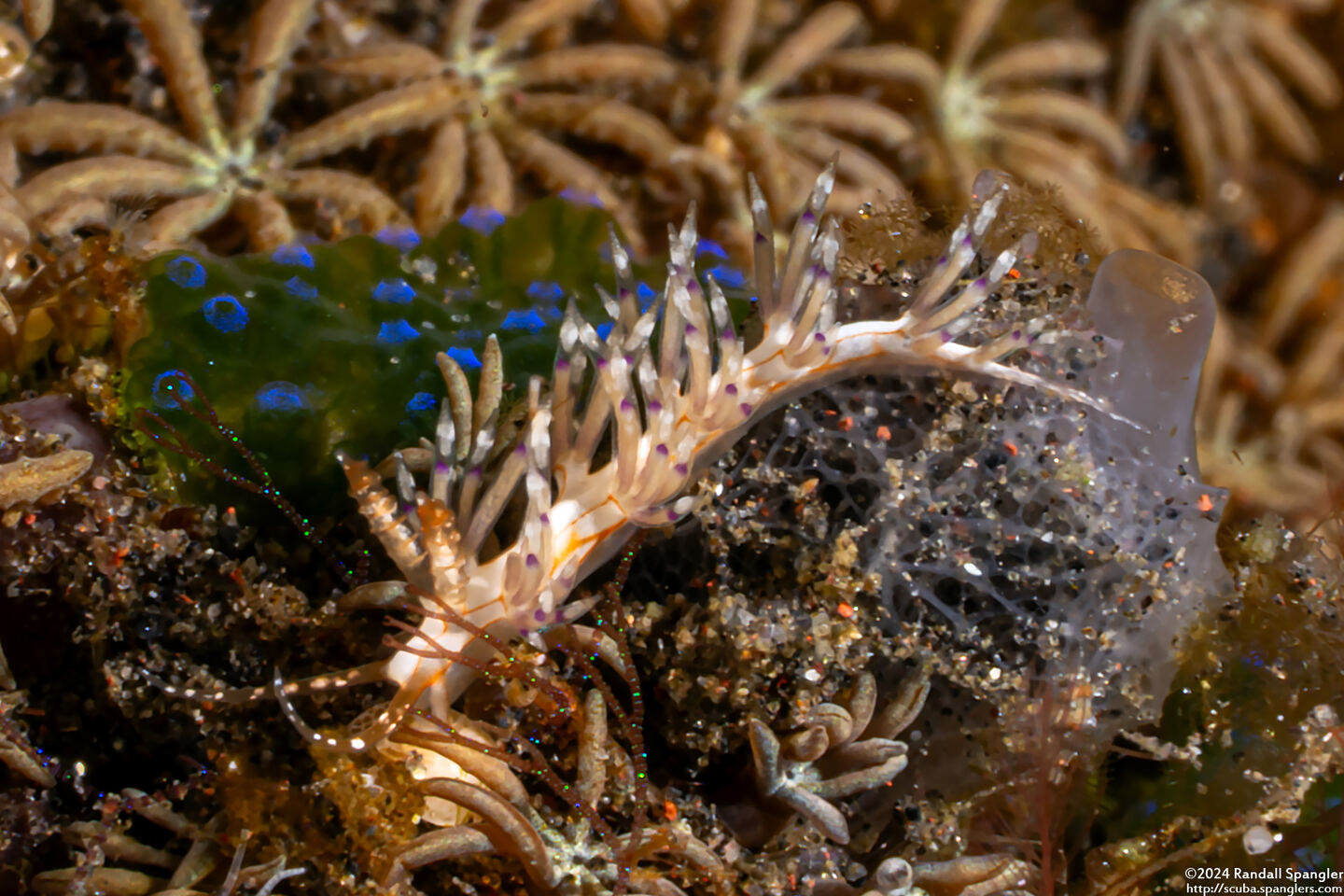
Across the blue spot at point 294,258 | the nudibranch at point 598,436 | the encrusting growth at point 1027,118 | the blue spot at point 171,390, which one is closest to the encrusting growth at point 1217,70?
the encrusting growth at point 1027,118

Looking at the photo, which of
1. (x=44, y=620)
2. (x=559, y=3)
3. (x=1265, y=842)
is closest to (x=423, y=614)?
(x=44, y=620)

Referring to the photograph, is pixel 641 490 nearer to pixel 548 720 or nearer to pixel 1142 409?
pixel 548 720

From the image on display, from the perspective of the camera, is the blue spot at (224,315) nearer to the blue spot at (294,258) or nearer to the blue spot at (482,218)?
the blue spot at (294,258)

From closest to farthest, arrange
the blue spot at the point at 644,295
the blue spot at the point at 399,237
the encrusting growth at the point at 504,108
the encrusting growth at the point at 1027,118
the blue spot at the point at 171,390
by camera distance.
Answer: the blue spot at the point at 171,390
the blue spot at the point at 644,295
the blue spot at the point at 399,237
the encrusting growth at the point at 504,108
the encrusting growth at the point at 1027,118

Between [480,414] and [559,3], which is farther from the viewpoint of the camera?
[559,3]

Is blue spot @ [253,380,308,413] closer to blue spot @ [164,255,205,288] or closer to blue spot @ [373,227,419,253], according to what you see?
blue spot @ [164,255,205,288]

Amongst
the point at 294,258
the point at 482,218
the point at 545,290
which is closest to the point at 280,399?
the point at 294,258
